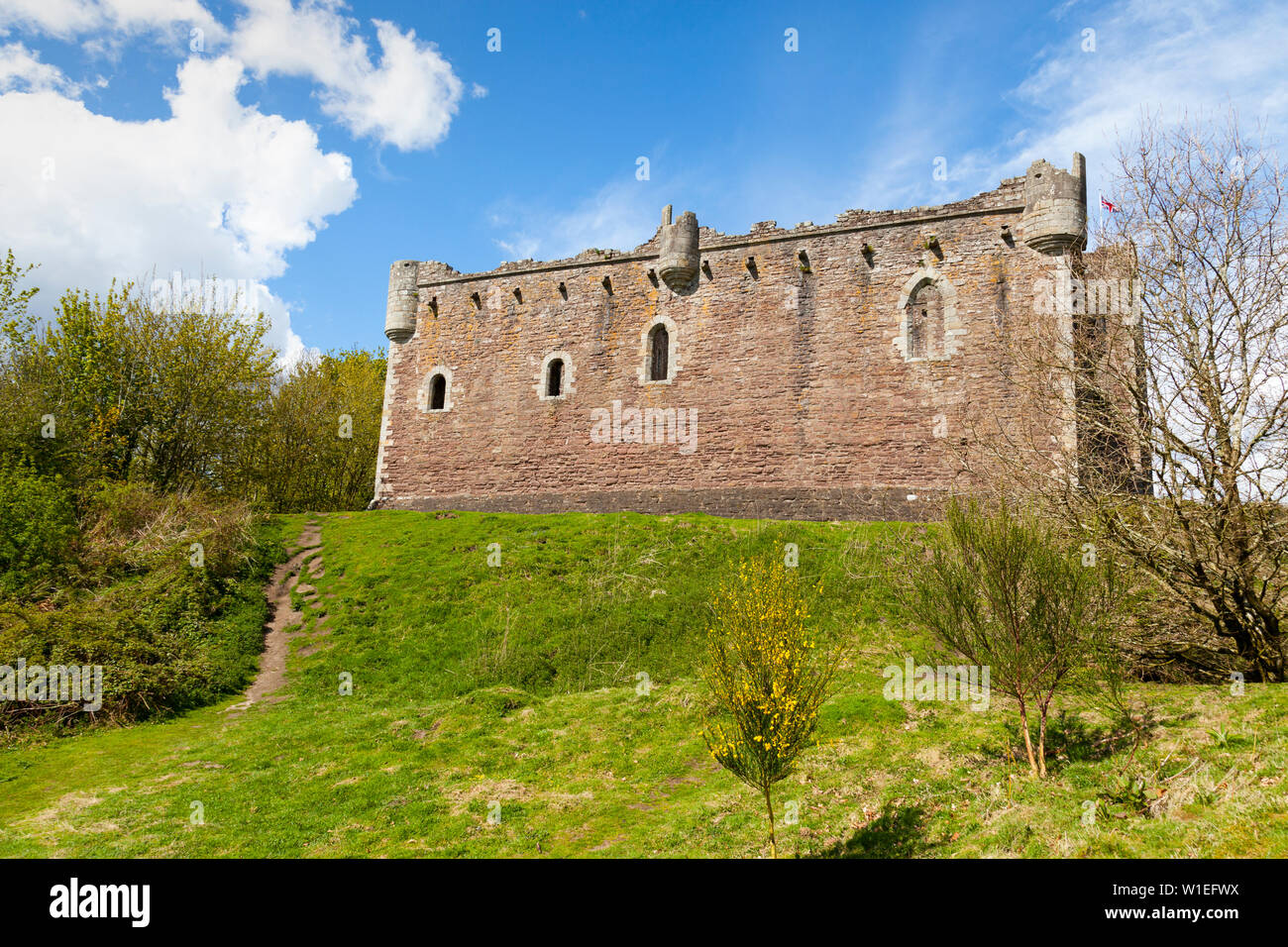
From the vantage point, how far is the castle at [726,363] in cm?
1983

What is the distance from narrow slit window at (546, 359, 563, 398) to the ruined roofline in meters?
3.26

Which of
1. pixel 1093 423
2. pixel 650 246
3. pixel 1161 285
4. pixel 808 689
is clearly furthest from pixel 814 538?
pixel 650 246

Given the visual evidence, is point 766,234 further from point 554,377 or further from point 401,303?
point 401,303

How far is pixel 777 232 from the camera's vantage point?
73.9 feet

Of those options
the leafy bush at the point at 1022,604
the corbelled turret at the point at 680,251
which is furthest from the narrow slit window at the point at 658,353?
the leafy bush at the point at 1022,604

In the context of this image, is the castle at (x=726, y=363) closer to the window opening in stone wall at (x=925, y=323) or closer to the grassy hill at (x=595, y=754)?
the window opening in stone wall at (x=925, y=323)

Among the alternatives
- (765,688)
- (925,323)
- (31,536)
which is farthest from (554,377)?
(765,688)

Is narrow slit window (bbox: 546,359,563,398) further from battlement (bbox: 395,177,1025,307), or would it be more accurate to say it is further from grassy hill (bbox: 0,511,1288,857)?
grassy hill (bbox: 0,511,1288,857)

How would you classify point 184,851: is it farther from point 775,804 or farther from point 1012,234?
point 1012,234

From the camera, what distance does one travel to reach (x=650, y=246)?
78.9 ft

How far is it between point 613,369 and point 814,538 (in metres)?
9.35

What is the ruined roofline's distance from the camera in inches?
782

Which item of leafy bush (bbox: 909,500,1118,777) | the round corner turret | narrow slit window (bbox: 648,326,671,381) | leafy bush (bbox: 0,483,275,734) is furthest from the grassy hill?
the round corner turret

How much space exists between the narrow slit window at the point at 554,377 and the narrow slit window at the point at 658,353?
127 inches
